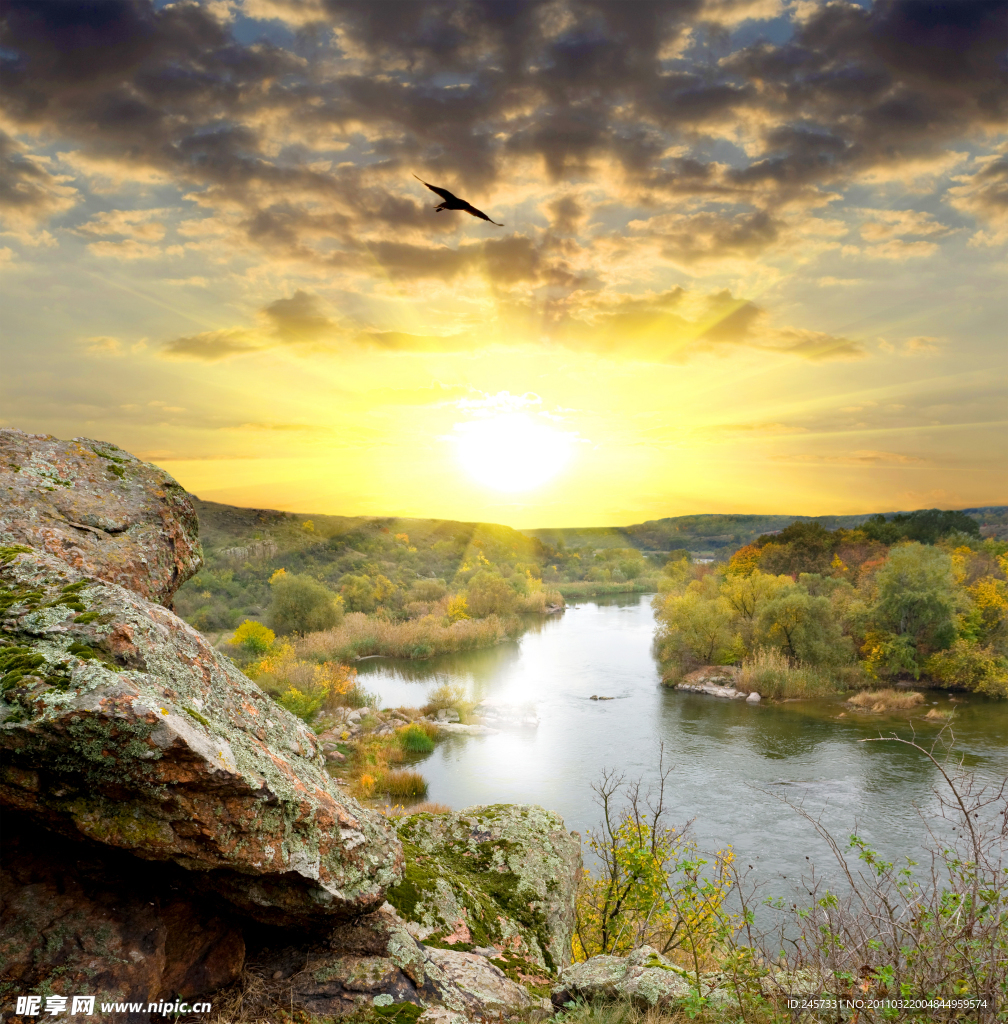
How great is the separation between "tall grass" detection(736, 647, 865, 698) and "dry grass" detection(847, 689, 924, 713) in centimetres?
193

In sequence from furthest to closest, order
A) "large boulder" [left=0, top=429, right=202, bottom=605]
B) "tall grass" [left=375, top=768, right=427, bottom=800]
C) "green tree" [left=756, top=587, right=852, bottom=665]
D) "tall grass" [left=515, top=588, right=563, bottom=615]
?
"tall grass" [left=515, top=588, right=563, bottom=615]
"green tree" [left=756, top=587, right=852, bottom=665]
"tall grass" [left=375, top=768, right=427, bottom=800]
"large boulder" [left=0, top=429, right=202, bottom=605]

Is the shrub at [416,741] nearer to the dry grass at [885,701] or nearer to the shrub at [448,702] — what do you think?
the shrub at [448,702]

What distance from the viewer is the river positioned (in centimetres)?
1912

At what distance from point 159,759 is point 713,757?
86.2 feet

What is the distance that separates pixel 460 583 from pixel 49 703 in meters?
71.9

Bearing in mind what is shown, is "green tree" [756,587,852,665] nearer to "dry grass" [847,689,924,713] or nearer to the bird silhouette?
"dry grass" [847,689,924,713]

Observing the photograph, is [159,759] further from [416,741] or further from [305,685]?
[305,685]

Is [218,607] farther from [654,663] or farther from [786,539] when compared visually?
[786,539]

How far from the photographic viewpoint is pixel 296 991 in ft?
13.0

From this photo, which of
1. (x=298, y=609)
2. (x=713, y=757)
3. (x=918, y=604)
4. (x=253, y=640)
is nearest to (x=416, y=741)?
(x=713, y=757)

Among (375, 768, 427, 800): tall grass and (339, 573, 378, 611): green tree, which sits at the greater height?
(339, 573, 378, 611): green tree

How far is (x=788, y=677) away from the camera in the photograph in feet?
117

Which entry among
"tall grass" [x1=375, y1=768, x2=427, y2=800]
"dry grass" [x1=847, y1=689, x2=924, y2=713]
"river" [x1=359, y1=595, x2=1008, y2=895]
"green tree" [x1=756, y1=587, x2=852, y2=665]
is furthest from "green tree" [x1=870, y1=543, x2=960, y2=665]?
"tall grass" [x1=375, y1=768, x2=427, y2=800]

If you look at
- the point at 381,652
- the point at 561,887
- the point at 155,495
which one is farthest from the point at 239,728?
the point at 381,652
